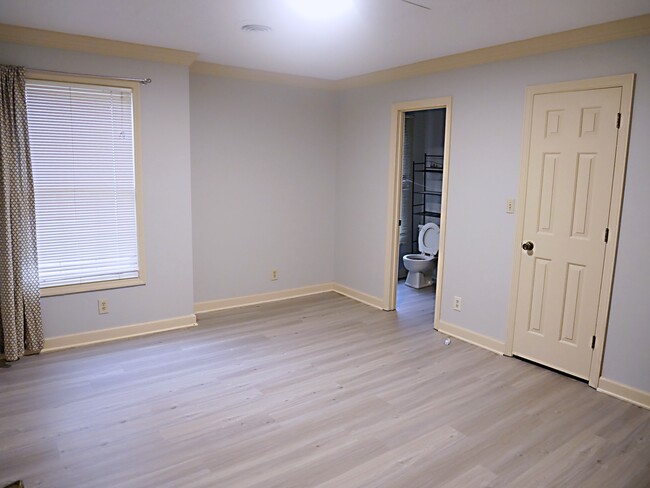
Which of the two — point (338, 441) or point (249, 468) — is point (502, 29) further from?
point (249, 468)

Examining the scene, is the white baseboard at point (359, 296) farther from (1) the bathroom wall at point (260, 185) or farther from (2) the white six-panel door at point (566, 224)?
(2) the white six-panel door at point (566, 224)

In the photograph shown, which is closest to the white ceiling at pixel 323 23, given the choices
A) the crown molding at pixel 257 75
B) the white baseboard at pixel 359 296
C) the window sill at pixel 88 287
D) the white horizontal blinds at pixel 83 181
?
the crown molding at pixel 257 75

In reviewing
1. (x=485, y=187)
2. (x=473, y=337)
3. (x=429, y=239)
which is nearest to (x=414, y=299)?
(x=429, y=239)

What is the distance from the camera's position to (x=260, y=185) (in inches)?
201

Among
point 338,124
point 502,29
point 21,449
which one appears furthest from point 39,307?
point 502,29

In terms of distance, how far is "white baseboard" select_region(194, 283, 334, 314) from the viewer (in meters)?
4.92

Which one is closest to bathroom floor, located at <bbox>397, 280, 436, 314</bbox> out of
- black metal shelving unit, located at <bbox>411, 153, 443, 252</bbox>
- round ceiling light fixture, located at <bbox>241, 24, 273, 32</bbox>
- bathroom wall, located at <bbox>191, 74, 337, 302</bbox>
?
black metal shelving unit, located at <bbox>411, 153, 443, 252</bbox>

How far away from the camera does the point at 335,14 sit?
9.70ft

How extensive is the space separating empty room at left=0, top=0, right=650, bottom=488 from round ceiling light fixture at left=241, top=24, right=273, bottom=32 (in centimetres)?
5

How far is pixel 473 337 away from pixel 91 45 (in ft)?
12.7

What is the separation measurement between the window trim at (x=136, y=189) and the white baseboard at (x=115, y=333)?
0.36 meters

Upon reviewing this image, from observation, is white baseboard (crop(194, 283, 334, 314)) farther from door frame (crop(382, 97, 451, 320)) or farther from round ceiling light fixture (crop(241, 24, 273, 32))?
round ceiling light fixture (crop(241, 24, 273, 32))

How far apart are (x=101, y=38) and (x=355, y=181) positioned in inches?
110

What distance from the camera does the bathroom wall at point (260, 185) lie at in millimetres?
4746
